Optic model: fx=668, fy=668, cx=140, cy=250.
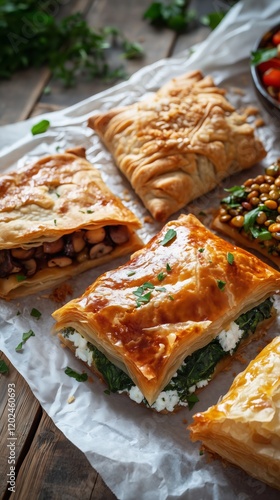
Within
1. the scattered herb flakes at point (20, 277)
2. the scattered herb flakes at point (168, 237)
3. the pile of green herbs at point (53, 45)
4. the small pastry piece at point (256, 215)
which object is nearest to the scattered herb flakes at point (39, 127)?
the pile of green herbs at point (53, 45)

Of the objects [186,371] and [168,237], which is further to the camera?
[168,237]

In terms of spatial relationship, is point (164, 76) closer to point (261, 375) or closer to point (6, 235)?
point (6, 235)

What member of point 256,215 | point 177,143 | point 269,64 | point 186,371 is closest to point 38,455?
point 186,371

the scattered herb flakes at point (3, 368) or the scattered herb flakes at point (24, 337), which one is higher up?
the scattered herb flakes at point (24, 337)

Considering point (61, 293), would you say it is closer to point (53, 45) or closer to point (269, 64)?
point (269, 64)

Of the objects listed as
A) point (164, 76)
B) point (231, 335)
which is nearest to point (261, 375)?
point (231, 335)

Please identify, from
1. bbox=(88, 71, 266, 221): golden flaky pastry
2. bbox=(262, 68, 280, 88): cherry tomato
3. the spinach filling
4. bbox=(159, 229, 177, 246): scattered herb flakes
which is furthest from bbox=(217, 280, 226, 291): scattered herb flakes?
bbox=(262, 68, 280, 88): cherry tomato

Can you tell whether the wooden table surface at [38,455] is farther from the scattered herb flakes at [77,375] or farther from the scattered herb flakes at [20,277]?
the scattered herb flakes at [20,277]
